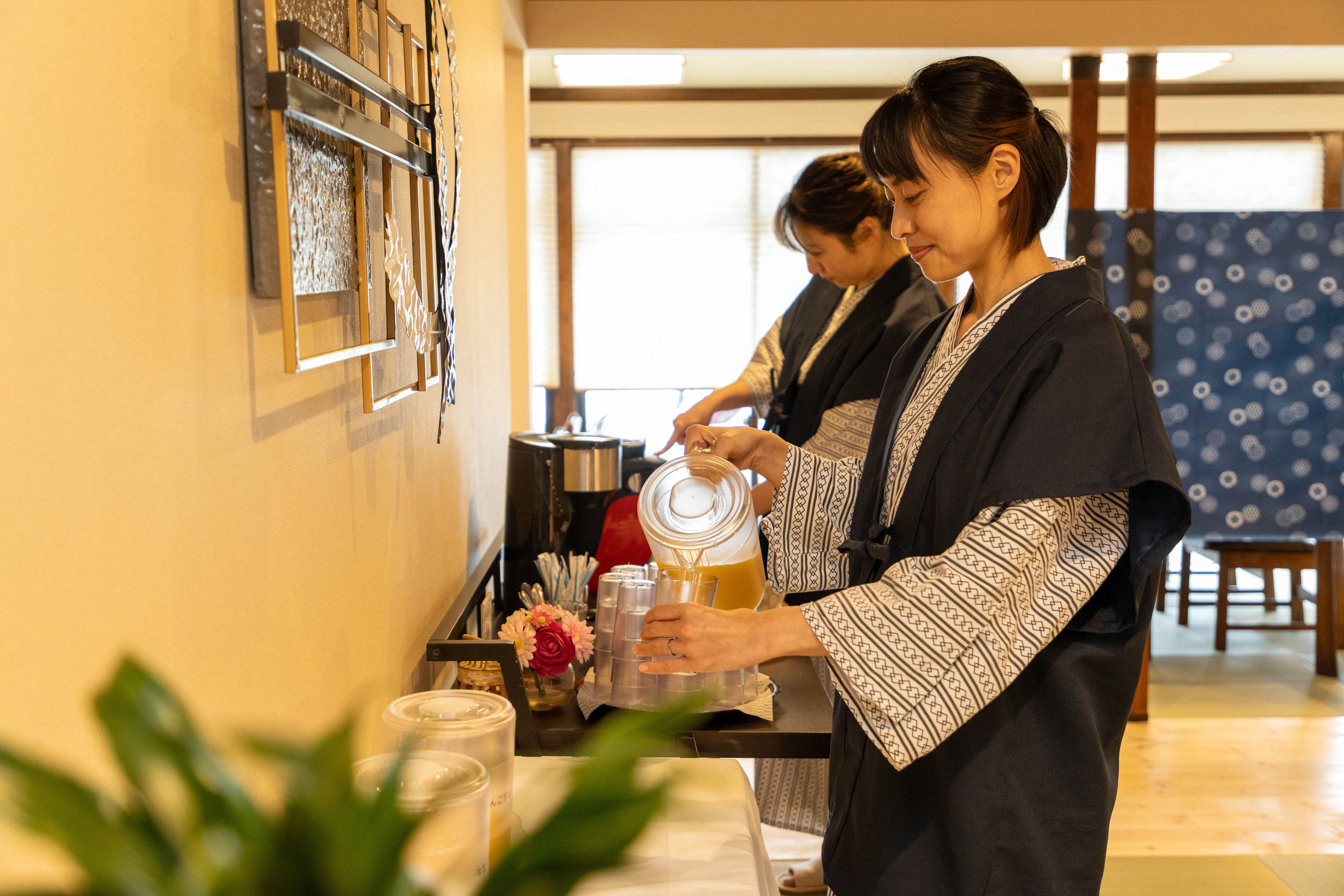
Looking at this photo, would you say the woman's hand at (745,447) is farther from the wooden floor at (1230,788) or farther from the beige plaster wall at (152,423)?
the wooden floor at (1230,788)

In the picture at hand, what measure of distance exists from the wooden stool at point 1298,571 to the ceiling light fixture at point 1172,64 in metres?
1.83

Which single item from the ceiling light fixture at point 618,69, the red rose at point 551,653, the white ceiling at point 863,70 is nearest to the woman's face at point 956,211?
the red rose at point 551,653

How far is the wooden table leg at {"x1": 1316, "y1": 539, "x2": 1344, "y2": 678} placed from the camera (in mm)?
3830

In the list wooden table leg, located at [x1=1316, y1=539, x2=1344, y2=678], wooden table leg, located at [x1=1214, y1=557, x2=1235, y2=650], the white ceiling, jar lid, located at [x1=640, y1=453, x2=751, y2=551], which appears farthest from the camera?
the white ceiling

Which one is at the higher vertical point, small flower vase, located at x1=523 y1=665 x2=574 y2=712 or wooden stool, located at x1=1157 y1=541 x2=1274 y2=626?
small flower vase, located at x1=523 y1=665 x2=574 y2=712

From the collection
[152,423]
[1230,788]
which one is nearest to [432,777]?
[152,423]

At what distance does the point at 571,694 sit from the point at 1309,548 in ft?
12.3

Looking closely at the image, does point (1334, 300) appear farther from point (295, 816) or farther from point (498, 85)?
point (295, 816)

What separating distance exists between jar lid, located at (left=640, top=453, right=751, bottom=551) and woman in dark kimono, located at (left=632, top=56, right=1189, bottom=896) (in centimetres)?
30

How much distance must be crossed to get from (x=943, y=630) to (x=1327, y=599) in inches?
147

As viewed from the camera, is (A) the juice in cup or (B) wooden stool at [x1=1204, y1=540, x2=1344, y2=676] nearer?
(A) the juice in cup

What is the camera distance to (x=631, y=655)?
4.24 ft

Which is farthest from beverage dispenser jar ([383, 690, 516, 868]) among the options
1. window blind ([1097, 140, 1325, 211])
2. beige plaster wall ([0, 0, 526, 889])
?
window blind ([1097, 140, 1325, 211])

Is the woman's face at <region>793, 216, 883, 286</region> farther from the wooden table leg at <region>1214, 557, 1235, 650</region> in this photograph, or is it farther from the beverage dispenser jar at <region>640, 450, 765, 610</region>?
the wooden table leg at <region>1214, 557, 1235, 650</region>
